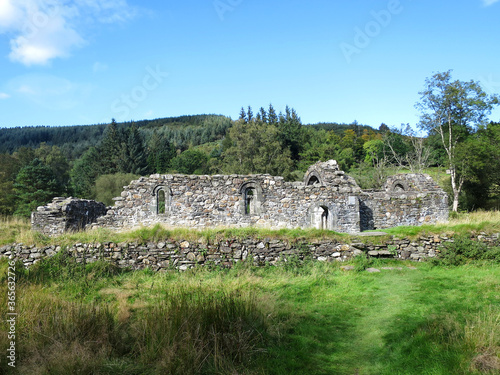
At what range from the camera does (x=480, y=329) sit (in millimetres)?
4906

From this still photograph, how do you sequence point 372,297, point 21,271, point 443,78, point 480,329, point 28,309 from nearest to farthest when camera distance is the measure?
1. point 480,329
2. point 28,309
3. point 372,297
4. point 21,271
5. point 443,78

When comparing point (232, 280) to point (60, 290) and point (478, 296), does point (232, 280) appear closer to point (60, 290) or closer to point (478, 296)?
point (60, 290)

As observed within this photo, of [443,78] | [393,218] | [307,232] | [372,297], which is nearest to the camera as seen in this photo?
[372,297]

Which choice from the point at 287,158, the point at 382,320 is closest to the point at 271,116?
the point at 287,158

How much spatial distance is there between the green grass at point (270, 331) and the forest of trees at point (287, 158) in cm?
2587

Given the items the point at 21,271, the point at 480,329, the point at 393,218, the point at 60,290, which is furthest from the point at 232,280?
the point at 393,218

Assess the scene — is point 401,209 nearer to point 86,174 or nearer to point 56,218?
point 56,218

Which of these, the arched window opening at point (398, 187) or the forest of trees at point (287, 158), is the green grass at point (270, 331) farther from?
the forest of trees at point (287, 158)

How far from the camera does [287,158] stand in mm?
53500

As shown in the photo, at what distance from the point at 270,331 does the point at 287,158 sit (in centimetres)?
4865

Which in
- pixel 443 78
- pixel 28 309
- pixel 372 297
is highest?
pixel 443 78

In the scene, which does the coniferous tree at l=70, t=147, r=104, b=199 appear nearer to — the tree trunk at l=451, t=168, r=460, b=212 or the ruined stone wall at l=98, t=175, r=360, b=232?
the ruined stone wall at l=98, t=175, r=360, b=232

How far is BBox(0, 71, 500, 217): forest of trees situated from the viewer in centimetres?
3011

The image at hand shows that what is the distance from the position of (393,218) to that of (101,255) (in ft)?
45.4
